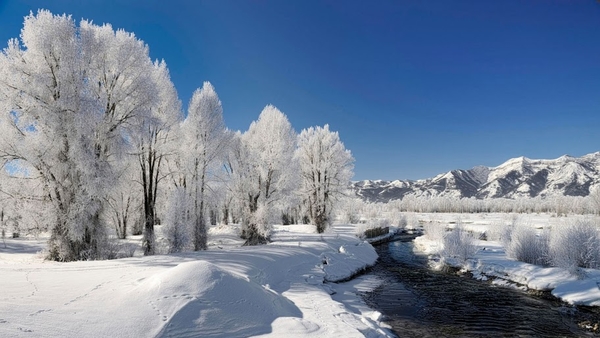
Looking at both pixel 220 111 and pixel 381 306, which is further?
pixel 220 111

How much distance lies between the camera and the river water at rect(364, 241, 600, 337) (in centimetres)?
1112

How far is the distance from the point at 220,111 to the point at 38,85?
11.0m

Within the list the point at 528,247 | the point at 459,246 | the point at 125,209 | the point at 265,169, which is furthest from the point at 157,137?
the point at 528,247

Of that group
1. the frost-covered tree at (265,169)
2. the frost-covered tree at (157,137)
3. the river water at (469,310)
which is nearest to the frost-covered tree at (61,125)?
the frost-covered tree at (157,137)

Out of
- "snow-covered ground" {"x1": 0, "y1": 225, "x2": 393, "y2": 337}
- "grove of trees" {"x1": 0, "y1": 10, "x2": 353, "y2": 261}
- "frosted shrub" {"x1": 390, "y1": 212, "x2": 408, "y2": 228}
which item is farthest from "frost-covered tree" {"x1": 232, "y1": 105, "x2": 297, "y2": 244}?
"frosted shrub" {"x1": 390, "y1": 212, "x2": 408, "y2": 228}

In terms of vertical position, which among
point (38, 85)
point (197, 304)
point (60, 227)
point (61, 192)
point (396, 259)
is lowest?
point (396, 259)

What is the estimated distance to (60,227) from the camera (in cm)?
1493

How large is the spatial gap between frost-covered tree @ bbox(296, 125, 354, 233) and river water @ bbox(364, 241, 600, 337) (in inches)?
687

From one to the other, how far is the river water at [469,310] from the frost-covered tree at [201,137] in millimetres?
13532

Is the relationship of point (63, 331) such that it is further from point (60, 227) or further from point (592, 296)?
point (592, 296)

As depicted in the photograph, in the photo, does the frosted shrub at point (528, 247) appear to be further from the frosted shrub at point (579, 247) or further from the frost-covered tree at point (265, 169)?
the frost-covered tree at point (265, 169)

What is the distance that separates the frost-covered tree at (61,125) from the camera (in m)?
14.3

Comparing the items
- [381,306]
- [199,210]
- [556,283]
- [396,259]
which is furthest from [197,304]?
[396,259]

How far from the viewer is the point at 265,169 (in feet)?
85.4
